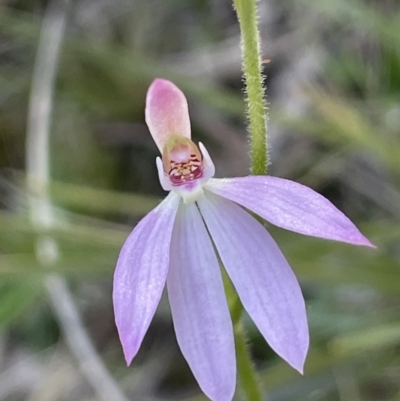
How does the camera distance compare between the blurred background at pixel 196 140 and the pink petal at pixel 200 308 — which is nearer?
the pink petal at pixel 200 308

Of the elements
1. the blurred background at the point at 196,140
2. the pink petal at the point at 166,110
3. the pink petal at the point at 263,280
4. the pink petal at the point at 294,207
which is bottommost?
the blurred background at the point at 196,140

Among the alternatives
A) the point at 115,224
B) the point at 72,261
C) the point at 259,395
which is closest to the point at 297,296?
the point at 259,395

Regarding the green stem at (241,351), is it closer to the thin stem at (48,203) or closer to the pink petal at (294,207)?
the pink petal at (294,207)

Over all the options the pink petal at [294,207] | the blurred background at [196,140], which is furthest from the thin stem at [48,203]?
the pink petal at [294,207]

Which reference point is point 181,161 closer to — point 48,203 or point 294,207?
point 294,207

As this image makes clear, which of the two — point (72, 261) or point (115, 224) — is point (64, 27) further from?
point (72, 261)

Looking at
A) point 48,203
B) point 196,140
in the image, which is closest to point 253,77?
point 48,203

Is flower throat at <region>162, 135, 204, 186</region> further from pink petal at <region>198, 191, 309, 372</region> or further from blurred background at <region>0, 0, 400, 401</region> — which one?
blurred background at <region>0, 0, 400, 401</region>
